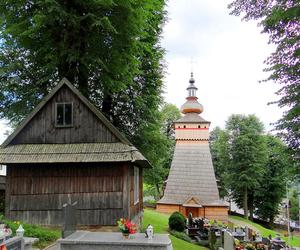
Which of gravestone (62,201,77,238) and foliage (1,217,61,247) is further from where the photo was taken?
foliage (1,217,61,247)

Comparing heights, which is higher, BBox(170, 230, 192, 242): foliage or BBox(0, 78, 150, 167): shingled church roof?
BBox(0, 78, 150, 167): shingled church roof

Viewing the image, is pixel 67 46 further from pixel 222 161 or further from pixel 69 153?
pixel 222 161

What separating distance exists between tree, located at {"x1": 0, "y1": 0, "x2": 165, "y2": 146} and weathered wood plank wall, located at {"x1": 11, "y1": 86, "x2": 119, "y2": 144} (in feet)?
12.6

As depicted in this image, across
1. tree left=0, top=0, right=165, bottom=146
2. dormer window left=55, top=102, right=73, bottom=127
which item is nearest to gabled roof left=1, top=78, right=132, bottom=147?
dormer window left=55, top=102, right=73, bottom=127

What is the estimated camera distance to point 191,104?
A: 4509 centimetres

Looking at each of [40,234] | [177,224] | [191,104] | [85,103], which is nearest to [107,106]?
[85,103]

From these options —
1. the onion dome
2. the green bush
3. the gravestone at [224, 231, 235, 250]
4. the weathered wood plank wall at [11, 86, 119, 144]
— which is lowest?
the green bush

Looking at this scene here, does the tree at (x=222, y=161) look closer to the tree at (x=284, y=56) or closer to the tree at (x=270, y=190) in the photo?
the tree at (x=270, y=190)

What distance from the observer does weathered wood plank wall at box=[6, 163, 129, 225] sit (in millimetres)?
15875

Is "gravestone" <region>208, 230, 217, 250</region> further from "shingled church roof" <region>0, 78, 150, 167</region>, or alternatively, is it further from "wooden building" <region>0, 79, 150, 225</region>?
"shingled church roof" <region>0, 78, 150, 167</region>

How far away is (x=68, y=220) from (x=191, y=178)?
2989cm

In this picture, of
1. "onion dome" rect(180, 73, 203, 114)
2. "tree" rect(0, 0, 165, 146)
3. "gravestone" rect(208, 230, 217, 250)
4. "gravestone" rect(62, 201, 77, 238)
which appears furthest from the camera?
"onion dome" rect(180, 73, 203, 114)

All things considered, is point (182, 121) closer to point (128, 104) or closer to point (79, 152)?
point (128, 104)

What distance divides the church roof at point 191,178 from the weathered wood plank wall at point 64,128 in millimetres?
25149
